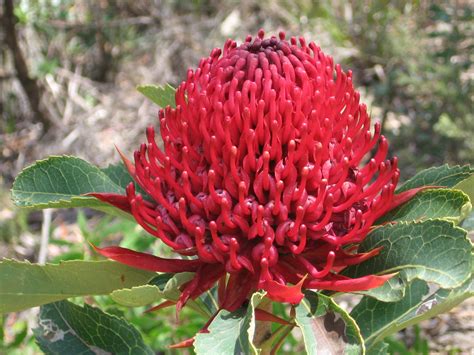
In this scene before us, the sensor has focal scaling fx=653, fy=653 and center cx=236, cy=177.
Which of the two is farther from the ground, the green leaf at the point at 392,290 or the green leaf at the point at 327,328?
the green leaf at the point at 392,290

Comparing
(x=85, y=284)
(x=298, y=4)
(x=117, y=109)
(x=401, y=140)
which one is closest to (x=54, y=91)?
(x=117, y=109)

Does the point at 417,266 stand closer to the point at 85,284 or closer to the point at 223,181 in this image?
the point at 223,181

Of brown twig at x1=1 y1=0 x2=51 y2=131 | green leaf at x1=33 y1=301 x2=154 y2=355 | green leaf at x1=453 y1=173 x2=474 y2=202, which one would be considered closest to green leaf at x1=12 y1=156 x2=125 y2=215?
green leaf at x1=33 y1=301 x2=154 y2=355

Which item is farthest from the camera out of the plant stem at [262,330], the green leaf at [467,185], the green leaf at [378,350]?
the green leaf at [378,350]

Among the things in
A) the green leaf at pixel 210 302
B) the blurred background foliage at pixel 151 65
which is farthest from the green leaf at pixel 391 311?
the blurred background foliage at pixel 151 65

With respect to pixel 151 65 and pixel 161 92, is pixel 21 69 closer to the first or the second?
pixel 151 65

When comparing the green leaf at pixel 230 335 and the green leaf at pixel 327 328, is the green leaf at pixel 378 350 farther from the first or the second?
the green leaf at pixel 230 335
